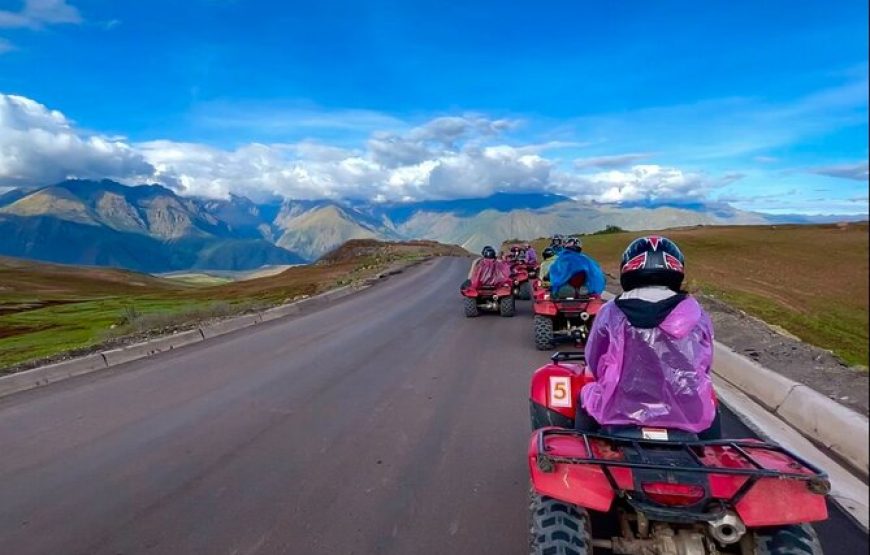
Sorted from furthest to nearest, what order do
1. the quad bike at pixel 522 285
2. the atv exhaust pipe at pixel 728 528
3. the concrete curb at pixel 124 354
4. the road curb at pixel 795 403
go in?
1. the quad bike at pixel 522 285
2. the concrete curb at pixel 124 354
3. the road curb at pixel 795 403
4. the atv exhaust pipe at pixel 728 528

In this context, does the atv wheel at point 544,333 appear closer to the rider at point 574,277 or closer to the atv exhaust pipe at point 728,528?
the rider at point 574,277

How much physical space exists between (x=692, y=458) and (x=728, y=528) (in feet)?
1.07

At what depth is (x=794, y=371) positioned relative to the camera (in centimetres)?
744

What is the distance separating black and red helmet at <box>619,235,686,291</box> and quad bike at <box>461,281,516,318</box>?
422 inches

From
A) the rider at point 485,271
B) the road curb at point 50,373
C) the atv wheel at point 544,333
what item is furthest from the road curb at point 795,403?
the road curb at point 50,373

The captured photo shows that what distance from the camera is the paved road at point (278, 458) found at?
4047 millimetres

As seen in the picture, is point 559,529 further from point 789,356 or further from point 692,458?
point 789,356

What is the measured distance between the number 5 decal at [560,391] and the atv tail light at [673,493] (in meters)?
1.37

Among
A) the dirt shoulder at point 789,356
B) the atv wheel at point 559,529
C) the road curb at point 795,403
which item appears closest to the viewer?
the atv wheel at point 559,529

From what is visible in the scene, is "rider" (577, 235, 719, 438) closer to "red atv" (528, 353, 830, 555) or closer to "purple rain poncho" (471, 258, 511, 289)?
"red atv" (528, 353, 830, 555)

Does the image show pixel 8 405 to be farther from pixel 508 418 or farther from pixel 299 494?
pixel 508 418

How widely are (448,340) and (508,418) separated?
5149mm

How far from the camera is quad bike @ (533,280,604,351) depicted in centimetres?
1003

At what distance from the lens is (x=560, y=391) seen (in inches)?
164
